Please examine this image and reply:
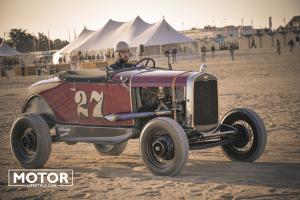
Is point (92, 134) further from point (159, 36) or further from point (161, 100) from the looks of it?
point (159, 36)

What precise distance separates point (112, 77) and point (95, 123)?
796mm

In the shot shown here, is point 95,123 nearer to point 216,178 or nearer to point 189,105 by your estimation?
point 189,105

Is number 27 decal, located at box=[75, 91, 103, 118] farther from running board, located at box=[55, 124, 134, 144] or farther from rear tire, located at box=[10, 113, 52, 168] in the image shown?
rear tire, located at box=[10, 113, 52, 168]

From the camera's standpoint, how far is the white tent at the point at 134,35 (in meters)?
44.5

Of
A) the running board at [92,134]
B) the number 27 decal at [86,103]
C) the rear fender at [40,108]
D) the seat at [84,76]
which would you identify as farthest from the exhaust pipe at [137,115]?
the rear fender at [40,108]

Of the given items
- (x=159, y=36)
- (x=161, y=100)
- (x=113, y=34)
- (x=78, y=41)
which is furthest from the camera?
(x=78, y=41)

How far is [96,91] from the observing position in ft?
25.9

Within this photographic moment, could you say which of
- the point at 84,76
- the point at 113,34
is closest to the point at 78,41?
the point at 113,34

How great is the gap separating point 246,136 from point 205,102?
3.35ft

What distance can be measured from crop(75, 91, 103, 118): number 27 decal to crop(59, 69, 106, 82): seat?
211mm

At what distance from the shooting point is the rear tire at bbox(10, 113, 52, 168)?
777 cm

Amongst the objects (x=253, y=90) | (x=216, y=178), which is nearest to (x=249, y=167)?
(x=216, y=178)

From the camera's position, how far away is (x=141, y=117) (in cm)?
732

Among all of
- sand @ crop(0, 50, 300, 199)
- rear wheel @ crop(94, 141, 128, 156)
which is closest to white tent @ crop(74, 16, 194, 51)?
sand @ crop(0, 50, 300, 199)
